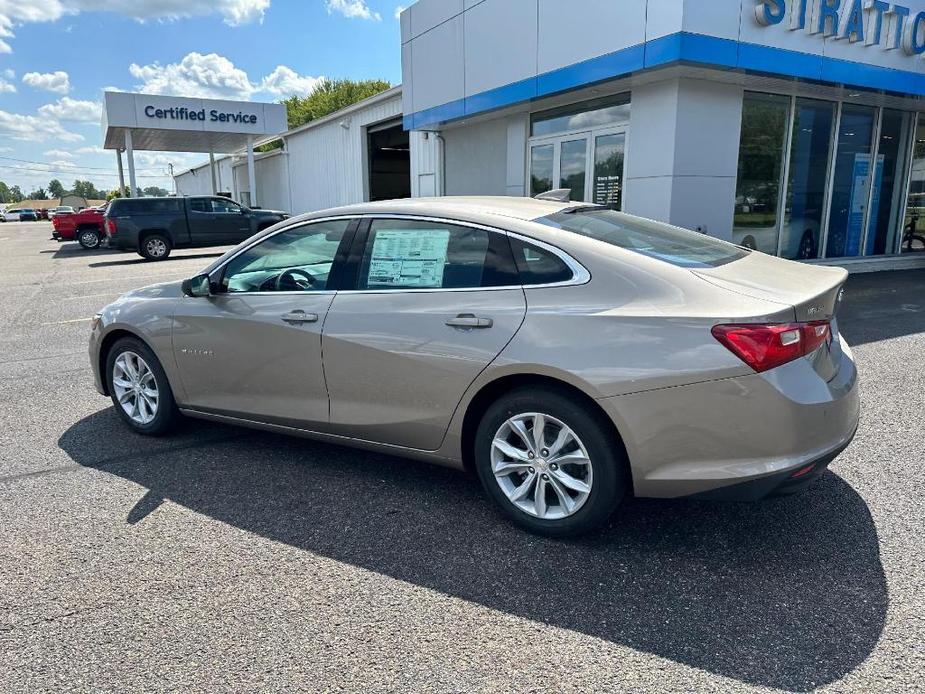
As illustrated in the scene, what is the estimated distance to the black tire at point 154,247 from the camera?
63.0 ft

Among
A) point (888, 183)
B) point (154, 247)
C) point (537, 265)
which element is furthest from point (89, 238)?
point (537, 265)

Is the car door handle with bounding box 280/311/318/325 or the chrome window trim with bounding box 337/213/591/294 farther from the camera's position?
the car door handle with bounding box 280/311/318/325

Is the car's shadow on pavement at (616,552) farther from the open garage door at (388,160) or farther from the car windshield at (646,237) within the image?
the open garage door at (388,160)

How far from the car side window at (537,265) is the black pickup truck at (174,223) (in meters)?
17.2

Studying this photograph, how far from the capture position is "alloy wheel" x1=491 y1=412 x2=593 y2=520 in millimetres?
3004

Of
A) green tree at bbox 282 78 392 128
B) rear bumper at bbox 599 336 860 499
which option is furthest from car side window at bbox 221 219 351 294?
green tree at bbox 282 78 392 128

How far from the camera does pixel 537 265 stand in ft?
10.3

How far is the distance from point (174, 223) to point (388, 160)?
39.2 ft

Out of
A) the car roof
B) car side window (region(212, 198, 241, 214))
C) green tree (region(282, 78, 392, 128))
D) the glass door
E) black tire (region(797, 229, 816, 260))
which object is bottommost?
black tire (region(797, 229, 816, 260))

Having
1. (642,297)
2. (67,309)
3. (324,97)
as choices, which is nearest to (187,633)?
(642,297)

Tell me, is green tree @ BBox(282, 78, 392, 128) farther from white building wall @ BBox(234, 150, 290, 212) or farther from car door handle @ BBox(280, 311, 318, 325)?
car door handle @ BBox(280, 311, 318, 325)

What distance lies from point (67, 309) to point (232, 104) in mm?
18875

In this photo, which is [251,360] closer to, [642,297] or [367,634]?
[367,634]

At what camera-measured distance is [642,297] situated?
287 cm
